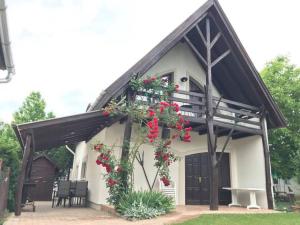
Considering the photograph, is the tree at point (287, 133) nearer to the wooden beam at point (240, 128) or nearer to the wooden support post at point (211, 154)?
the wooden beam at point (240, 128)

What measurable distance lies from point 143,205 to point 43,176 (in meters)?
10.6

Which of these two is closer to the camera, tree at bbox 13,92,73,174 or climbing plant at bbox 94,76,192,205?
climbing plant at bbox 94,76,192,205

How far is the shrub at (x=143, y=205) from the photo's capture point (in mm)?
6234

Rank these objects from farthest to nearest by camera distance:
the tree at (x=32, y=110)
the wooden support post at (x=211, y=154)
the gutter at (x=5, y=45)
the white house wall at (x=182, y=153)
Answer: the tree at (x=32, y=110) < the white house wall at (x=182, y=153) < the wooden support post at (x=211, y=154) < the gutter at (x=5, y=45)

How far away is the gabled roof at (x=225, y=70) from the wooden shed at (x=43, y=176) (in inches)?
336

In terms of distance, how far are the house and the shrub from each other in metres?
1.81

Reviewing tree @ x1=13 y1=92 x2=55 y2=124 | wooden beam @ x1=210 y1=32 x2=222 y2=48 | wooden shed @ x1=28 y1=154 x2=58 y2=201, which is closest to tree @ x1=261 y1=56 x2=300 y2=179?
wooden beam @ x1=210 y1=32 x2=222 y2=48

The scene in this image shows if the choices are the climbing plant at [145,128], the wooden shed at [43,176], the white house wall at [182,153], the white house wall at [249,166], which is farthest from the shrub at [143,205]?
the wooden shed at [43,176]

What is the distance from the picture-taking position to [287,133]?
1495cm

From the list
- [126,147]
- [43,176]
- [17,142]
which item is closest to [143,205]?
[126,147]

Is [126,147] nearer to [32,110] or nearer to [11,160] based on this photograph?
[11,160]

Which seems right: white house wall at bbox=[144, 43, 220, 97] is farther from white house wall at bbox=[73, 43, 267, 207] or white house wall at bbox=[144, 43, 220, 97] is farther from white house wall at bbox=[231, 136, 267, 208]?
white house wall at bbox=[231, 136, 267, 208]

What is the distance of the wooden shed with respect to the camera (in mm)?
14833

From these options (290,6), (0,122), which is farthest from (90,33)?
(0,122)
